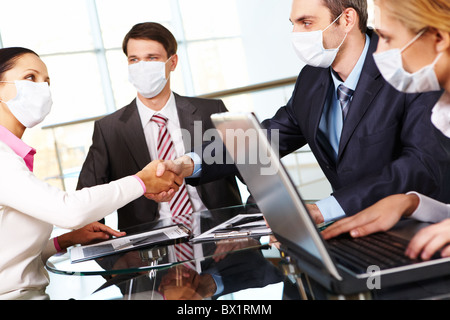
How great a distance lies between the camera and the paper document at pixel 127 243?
1.49 metres

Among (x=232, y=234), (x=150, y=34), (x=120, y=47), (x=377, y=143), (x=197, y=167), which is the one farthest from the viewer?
(x=120, y=47)

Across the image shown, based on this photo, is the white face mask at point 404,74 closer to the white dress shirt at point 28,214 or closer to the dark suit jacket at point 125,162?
the white dress shirt at point 28,214

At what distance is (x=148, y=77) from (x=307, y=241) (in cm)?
190

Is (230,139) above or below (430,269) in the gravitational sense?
above

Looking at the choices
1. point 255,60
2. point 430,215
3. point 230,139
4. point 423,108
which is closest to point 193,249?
point 230,139

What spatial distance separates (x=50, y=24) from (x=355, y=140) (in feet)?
26.9

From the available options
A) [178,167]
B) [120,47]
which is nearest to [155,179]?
[178,167]

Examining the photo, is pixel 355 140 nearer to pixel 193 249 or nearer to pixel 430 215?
pixel 430 215

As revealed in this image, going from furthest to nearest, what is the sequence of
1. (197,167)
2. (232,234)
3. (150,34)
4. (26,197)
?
(150,34) < (197,167) < (232,234) < (26,197)

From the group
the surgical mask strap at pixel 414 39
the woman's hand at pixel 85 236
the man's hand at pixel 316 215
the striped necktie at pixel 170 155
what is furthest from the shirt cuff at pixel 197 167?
the surgical mask strap at pixel 414 39

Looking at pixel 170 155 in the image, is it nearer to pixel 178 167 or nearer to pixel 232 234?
pixel 178 167

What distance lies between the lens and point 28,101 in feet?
5.46

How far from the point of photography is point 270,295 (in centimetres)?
94
